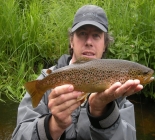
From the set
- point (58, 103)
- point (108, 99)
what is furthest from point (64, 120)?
point (108, 99)

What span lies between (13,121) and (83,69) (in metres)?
2.71

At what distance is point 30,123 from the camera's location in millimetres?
2457

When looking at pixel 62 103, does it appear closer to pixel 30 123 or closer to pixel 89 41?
pixel 30 123

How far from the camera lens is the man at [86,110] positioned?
6.68 ft

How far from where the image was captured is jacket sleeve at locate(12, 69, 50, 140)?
91.0 inches

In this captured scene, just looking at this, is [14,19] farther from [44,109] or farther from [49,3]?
[44,109]

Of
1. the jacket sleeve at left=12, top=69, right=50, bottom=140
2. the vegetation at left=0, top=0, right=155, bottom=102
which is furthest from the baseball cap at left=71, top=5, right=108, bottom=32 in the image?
the vegetation at left=0, top=0, right=155, bottom=102

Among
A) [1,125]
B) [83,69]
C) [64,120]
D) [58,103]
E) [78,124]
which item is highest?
[83,69]

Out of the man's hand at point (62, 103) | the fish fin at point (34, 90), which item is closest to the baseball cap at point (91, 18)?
the fish fin at point (34, 90)

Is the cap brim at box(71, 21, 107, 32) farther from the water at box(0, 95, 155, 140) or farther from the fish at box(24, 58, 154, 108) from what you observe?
the water at box(0, 95, 155, 140)

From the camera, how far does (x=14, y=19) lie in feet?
19.7

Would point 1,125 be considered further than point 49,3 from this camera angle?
No

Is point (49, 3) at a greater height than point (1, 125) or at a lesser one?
greater

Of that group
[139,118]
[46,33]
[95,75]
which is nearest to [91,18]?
[95,75]
